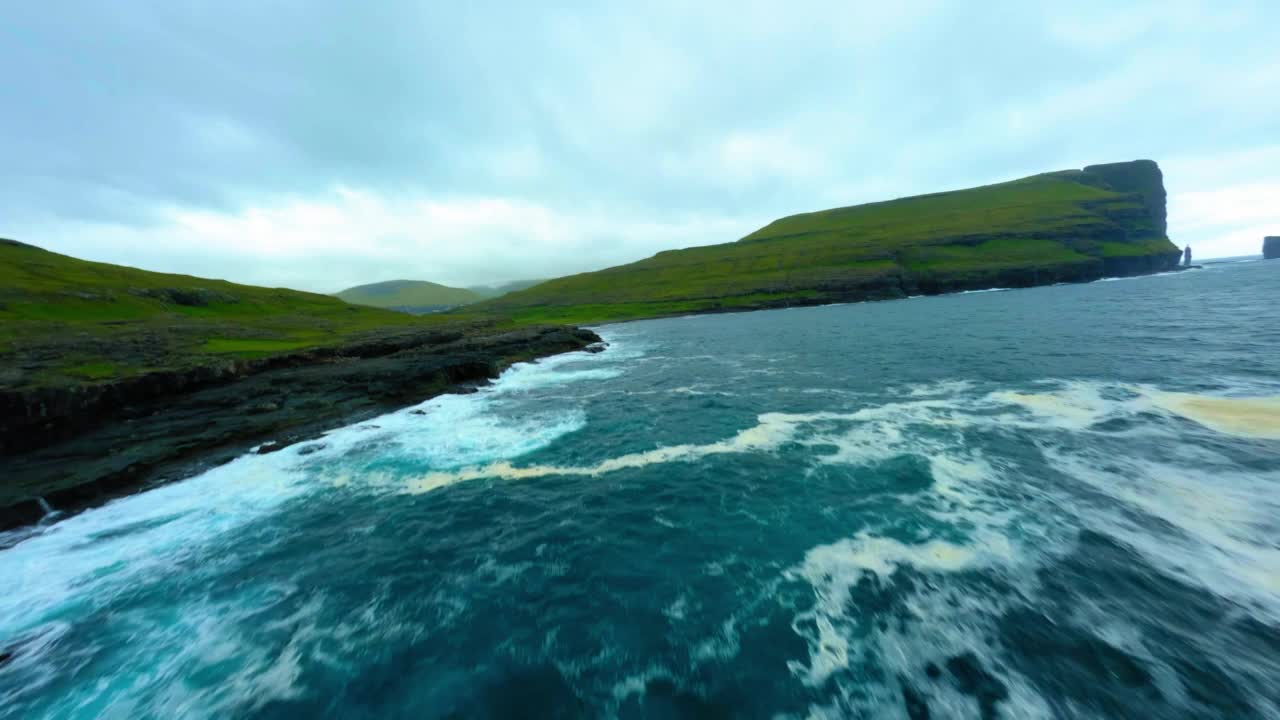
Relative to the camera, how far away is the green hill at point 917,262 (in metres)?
121

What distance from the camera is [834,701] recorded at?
26.3 feet

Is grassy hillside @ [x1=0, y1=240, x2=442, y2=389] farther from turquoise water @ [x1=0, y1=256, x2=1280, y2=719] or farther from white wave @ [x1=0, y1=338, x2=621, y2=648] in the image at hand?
turquoise water @ [x1=0, y1=256, x2=1280, y2=719]

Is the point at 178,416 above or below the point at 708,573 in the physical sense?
above

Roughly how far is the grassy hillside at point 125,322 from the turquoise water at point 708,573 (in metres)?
25.9

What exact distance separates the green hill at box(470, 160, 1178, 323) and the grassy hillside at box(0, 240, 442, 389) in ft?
193

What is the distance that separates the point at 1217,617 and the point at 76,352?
63161 millimetres

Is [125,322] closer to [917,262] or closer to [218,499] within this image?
[218,499]

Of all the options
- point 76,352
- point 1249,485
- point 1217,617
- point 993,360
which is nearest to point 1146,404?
point 1249,485

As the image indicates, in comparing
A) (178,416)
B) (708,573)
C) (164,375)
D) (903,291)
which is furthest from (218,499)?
(903,291)

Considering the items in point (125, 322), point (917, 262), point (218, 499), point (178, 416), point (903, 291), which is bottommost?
point (218, 499)

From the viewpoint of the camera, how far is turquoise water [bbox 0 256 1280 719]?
838 centimetres

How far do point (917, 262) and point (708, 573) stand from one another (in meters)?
158

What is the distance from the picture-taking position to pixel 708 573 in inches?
457

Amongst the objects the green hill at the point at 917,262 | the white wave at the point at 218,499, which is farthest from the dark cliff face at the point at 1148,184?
the white wave at the point at 218,499
